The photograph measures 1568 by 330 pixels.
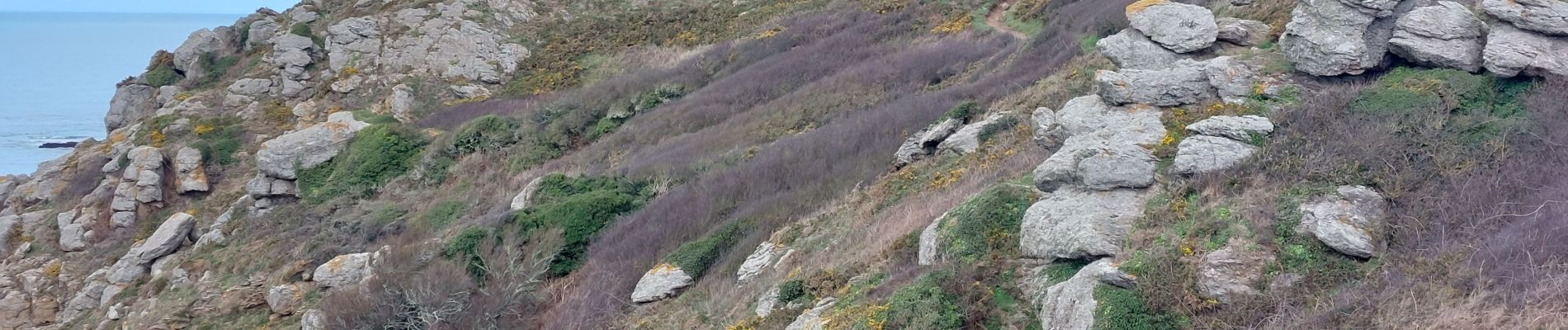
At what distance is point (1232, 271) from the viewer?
7547 mm

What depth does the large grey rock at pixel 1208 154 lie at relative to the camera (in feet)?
28.9

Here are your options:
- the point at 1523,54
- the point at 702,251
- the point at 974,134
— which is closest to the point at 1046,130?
the point at 974,134

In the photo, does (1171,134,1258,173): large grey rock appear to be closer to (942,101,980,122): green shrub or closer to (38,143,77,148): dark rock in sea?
(942,101,980,122): green shrub

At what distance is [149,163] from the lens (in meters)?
22.3

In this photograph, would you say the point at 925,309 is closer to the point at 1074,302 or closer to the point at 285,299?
the point at 1074,302

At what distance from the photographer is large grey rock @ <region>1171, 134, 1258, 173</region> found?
881 cm

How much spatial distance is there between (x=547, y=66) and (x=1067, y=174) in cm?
2285

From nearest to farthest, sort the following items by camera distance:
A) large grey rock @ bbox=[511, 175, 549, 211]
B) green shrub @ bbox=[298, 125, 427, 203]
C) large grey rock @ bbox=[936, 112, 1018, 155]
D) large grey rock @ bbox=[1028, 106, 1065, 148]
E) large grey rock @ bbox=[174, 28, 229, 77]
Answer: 1. large grey rock @ bbox=[1028, 106, 1065, 148]
2. large grey rock @ bbox=[936, 112, 1018, 155]
3. large grey rock @ bbox=[511, 175, 549, 211]
4. green shrub @ bbox=[298, 125, 427, 203]
5. large grey rock @ bbox=[174, 28, 229, 77]

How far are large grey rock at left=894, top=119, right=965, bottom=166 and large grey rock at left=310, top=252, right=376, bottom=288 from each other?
25.1 feet

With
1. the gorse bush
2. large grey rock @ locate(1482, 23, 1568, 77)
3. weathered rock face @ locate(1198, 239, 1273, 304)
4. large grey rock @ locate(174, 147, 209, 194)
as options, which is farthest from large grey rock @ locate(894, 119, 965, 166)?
large grey rock @ locate(174, 147, 209, 194)

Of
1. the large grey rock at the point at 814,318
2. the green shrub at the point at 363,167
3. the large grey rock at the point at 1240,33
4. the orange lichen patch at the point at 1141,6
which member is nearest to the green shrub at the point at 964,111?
the orange lichen patch at the point at 1141,6

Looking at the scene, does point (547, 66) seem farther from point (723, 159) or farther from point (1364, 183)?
point (1364, 183)

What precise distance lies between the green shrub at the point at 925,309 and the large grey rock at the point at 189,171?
19391mm

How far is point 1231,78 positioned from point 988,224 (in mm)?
3411
